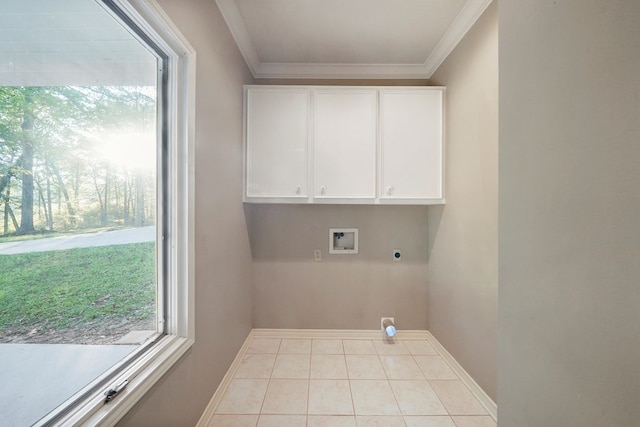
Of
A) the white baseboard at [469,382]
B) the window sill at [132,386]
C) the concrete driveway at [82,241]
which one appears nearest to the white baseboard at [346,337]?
the white baseboard at [469,382]

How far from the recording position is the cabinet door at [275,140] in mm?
2049

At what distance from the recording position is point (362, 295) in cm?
236

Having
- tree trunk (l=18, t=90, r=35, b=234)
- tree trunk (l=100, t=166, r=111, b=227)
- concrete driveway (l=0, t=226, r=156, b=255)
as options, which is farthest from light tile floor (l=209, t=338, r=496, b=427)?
tree trunk (l=18, t=90, r=35, b=234)

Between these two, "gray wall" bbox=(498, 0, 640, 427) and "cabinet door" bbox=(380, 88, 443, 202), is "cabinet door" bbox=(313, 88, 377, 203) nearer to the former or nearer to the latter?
"cabinet door" bbox=(380, 88, 443, 202)

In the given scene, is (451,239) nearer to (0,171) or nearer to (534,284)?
(534,284)

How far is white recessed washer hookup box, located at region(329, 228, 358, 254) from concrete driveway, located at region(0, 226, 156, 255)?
1.58 m

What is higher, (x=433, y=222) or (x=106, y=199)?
(x=106, y=199)

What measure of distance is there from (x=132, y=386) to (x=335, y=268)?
5.74ft

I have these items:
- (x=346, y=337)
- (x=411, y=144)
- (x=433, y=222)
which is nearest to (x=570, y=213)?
(x=411, y=144)

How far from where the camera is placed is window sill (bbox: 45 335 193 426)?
0.70 metres

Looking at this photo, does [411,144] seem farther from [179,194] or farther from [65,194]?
[65,194]

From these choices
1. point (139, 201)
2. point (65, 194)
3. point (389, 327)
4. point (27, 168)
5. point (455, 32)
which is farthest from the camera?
point (389, 327)

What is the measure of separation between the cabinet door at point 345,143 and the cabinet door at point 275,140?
0.13 meters

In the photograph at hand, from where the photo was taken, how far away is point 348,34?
72.2 inches
